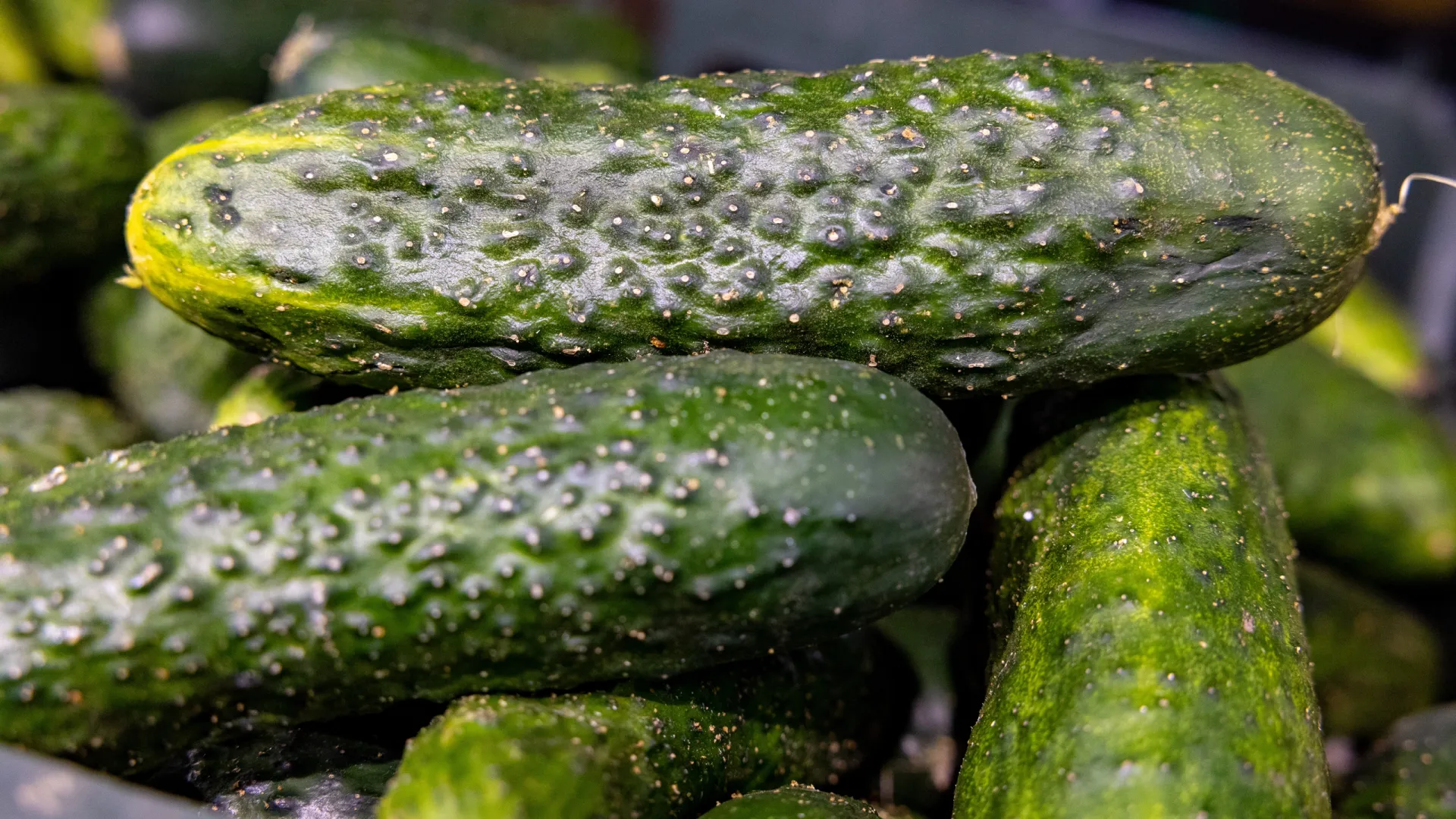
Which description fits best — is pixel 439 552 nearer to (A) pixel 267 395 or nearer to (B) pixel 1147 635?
(A) pixel 267 395

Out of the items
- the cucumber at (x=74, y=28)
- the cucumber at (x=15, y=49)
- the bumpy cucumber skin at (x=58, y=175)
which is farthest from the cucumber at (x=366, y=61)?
the cucumber at (x=15, y=49)

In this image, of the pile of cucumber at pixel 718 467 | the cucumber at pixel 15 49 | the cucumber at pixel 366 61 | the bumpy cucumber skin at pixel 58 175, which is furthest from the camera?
the cucumber at pixel 15 49

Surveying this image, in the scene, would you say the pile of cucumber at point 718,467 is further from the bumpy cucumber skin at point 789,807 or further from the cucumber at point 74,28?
the cucumber at point 74,28

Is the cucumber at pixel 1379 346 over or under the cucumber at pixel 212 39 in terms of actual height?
under

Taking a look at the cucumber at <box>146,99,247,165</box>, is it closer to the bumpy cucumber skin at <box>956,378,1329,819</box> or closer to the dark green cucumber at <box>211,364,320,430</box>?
the dark green cucumber at <box>211,364,320,430</box>

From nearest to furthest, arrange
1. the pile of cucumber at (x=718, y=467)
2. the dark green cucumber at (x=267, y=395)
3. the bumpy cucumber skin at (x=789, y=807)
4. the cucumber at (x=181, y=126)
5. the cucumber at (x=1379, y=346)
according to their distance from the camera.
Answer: the pile of cucumber at (x=718, y=467)
the bumpy cucumber skin at (x=789, y=807)
the dark green cucumber at (x=267, y=395)
the cucumber at (x=181, y=126)
the cucumber at (x=1379, y=346)

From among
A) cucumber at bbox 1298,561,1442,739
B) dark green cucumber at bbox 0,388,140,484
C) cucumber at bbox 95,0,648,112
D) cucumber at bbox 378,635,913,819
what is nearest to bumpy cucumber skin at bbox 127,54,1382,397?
cucumber at bbox 378,635,913,819

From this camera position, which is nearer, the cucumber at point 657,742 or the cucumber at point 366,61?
the cucumber at point 657,742
